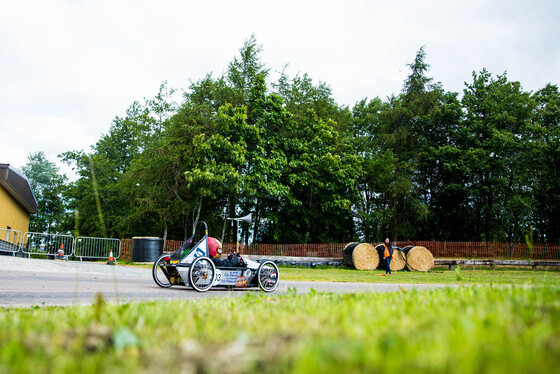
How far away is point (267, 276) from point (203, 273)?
1.46 metres

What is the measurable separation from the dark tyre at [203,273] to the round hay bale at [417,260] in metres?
18.4

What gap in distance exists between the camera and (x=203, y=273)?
8.35 meters

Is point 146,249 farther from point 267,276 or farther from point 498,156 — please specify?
point 498,156

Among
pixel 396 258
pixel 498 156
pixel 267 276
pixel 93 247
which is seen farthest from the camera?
pixel 498 156

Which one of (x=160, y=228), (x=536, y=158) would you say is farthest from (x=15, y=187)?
(x=536, y=158)

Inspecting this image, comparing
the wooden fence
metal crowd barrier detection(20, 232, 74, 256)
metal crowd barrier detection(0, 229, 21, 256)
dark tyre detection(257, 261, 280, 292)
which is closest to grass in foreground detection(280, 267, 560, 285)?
dark tyre detection(257, 261, 280, 292)

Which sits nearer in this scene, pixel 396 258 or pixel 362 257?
pixel 362 257

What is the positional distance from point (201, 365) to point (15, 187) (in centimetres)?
4093

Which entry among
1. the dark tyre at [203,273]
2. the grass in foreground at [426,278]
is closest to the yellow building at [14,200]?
the grass in foreground at [426,278]

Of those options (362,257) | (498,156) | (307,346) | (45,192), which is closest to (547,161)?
(498,156)

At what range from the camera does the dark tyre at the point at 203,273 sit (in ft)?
27.0

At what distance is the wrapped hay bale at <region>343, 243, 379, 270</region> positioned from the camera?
23844 mm

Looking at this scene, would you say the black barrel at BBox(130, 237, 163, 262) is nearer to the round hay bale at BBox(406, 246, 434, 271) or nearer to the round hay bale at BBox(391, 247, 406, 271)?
the round hay bale at BBox(391, 247, 406, 271)

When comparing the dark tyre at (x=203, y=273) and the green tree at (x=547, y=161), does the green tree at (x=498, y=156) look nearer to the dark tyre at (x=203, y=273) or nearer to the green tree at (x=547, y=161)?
the green tree at (x=547, y=161)
